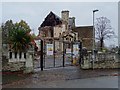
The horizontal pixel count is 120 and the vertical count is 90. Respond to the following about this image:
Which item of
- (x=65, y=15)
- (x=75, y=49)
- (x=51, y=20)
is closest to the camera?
(x=75, y=49)

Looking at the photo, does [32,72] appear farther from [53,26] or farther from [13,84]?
[53,26]

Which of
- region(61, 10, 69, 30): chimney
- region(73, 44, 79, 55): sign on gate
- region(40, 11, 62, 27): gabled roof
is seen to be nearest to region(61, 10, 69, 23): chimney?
region(61, 10, 69, 30): chimney

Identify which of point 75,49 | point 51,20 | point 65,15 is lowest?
point 75,49

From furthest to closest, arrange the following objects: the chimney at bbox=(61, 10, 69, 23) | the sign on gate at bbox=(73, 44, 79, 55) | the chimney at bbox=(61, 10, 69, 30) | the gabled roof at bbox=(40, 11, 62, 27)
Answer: the chimney at bbox=(61, 10, 69, 23), the chimney at bbox=(61, 10, 69, 30), the gabled roof at bbox=(40, 11, 62, 27), the sign on gate at bbox=(73, 44, 79, 55)

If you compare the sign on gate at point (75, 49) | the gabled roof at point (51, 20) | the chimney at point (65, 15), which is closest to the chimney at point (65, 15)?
the chimney at point (65, 15)

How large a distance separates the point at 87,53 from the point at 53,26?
4192 centimetres

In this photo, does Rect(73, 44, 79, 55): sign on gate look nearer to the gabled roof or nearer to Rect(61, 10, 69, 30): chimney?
the gabled roof

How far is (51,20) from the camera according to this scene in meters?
65.6

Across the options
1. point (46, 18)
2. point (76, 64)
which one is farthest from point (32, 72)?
point (46, 18)

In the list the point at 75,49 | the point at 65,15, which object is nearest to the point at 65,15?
the point at 65,15

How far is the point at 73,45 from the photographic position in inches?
933

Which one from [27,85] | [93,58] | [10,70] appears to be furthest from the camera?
[93,58]

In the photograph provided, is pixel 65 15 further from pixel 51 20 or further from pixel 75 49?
pixel 75 49

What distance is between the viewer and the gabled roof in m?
64.3
